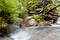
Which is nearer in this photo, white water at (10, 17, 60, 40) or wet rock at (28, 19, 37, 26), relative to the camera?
white water at (10, 17, 60, 40)

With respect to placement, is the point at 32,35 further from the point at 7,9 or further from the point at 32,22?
the point at 32,22

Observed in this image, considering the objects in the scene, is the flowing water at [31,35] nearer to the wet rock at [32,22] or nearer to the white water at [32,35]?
the white water at [32,35]

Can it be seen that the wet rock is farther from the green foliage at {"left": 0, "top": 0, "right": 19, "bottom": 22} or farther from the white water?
the green foliage at {"left": 0, "top": 0, "right": 19, "bottom": 22}

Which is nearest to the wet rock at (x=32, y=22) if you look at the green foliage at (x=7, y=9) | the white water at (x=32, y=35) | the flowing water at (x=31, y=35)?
the flowing water at (x=31, y=35)

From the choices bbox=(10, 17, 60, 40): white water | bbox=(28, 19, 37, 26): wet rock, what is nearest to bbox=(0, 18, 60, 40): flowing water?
bbox=(10, 17, 60, 40): white water

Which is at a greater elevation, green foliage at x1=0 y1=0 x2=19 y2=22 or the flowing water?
green foliage at x1=0 y1=0 x2=19 y2=22

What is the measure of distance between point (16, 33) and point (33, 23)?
3.49 meters

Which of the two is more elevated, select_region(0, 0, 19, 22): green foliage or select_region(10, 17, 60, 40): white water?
select_region(0, 0, 19, 22): green foliage

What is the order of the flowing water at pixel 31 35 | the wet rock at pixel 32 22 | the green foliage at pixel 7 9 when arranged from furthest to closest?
the wet rock at pixel 32 22
the green foliage at pixel 7 9
the flowing water at pixel 31 35

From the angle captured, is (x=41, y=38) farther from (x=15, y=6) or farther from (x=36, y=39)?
(x=15, y=6)

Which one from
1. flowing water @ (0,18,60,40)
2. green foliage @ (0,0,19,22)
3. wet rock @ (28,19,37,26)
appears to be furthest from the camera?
wet rock @ (28,19,37,26)

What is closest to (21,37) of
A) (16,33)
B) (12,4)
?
(16,33)

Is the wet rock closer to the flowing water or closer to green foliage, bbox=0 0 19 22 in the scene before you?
the flowing water

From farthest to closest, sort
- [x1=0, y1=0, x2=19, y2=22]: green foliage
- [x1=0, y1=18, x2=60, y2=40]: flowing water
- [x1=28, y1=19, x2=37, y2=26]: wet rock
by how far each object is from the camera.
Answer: [x1=28, y1=19, x2=37, y2=26]: wet rock → [x1=0, y1=0, x2=19, y2=22]: green foliage → [x1=0, y1=18, x2=60, y2=40]: flowing water
